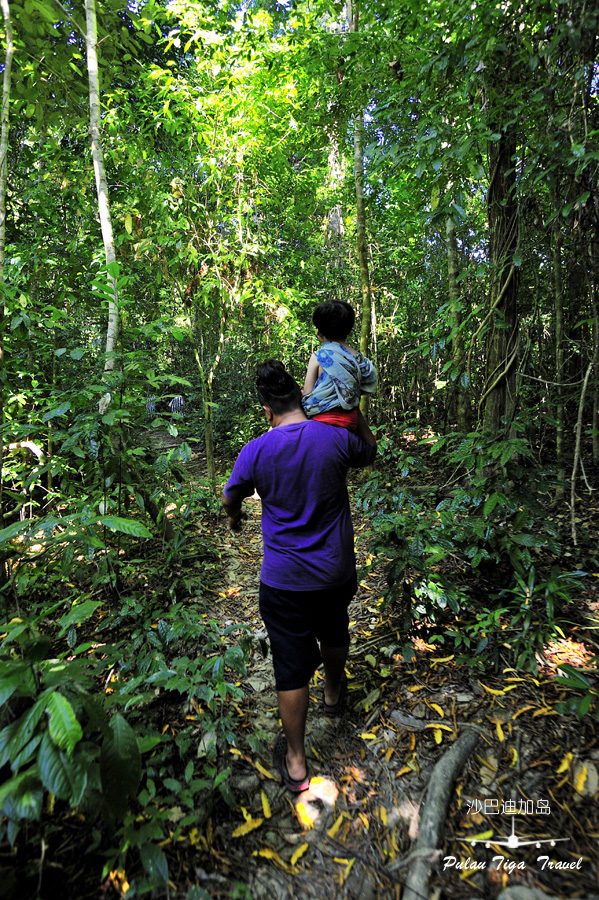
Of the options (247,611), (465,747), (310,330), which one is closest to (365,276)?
(310,330)

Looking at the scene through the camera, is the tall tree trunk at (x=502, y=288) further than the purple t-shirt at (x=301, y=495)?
Yes

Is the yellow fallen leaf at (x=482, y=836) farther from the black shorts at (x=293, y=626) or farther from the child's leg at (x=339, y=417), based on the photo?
the child's leg at (x=339, y=417)

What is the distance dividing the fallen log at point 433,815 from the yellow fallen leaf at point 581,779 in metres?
0.39

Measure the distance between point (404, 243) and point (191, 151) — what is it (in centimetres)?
305

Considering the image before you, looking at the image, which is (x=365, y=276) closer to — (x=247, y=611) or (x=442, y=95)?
(x=442, y=95)

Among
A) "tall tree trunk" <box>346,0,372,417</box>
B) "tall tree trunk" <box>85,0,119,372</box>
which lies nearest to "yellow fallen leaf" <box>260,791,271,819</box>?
"tall tree trunk" <box>85,0,119,372</box>

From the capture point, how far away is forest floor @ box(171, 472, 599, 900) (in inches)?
55.6

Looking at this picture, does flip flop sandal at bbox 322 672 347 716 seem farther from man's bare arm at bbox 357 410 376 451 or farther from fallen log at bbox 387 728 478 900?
man's bare arm at bbox 357 410 376 451

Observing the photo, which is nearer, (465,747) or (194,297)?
(465,747)

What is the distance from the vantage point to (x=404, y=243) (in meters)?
6.05

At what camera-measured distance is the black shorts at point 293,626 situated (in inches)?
68.3

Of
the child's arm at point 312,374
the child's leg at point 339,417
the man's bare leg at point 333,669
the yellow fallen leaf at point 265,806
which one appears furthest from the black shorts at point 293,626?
the child's arm at point 312,374

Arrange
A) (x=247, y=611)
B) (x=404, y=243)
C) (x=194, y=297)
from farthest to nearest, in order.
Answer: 1. (x=404, y=243)
2. (x=194, y=297)
3. (x=247, y=611)

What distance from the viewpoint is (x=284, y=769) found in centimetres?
185
